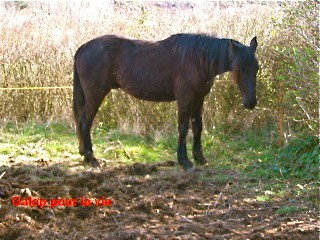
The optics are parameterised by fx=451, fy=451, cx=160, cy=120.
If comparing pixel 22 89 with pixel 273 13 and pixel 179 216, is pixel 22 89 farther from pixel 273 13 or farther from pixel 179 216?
pixel 179 216

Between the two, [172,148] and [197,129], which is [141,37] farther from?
[197,129]

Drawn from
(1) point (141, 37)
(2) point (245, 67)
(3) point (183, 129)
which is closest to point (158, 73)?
(3) point (183, 129)

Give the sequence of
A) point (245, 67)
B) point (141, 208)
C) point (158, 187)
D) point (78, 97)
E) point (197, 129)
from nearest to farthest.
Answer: point (141, 208) → point (158, 187) → point (245, 67) → point (197, 129) → point (78, 97)

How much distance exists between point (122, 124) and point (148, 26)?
239 centimetres

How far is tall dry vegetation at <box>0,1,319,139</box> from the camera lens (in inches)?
296

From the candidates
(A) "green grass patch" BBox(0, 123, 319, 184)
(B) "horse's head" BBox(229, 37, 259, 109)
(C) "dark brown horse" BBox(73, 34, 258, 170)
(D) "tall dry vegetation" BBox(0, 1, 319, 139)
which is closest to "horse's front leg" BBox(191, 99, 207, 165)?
(C) "dark brown horse" BBox(73, 34, 258, 170)

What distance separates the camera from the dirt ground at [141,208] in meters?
3.75

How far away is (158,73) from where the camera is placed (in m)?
6.48

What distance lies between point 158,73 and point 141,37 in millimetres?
2927

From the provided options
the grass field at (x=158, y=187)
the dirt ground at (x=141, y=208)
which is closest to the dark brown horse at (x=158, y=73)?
the grass field at (x=158, y=187)

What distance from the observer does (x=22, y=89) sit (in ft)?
29.6

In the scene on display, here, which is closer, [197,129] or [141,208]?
[141,208]

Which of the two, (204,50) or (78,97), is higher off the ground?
(204,50)

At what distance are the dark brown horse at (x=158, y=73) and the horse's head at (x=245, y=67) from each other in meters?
0.01
